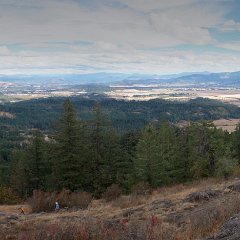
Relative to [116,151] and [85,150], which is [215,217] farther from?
[116,151]

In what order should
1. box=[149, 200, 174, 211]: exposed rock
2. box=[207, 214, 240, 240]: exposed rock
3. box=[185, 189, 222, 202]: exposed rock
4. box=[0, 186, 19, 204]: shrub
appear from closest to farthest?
box=[207, 214, 240, 240]: exposed rock, box=[149, 200, 174, 211]: exposed rock, box=[185, 189, 222, 202]: exposed rock, box=[0, 186, 19, 204]: shrub

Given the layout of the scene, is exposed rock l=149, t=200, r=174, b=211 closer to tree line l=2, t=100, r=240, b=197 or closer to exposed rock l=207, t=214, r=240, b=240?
exposed rock l=207, t=214, r=240, b=240

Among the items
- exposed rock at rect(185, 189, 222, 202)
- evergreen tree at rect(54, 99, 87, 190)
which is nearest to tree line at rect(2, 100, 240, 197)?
evergreen tree at rect(54, 99, 87, 190)

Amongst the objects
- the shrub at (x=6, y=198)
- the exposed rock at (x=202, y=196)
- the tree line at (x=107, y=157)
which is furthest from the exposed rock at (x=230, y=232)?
the shrub at (x=6, y=198)

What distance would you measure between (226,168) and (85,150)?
1399 centimetres

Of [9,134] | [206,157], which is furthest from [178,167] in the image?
[9,134]

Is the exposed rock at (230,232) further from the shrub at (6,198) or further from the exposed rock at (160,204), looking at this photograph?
the shrub at (6,198)

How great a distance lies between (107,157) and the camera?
132ft

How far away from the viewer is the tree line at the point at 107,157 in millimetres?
35312

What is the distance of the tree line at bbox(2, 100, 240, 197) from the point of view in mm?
35312

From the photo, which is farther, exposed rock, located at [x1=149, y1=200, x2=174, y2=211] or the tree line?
the tree line

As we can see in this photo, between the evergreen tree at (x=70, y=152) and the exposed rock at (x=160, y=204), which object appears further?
the evergreen tree at (x=70, y=152)

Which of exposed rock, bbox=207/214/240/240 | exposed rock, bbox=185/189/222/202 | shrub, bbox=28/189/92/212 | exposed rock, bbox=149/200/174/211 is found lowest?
shrub, bbox=28/189/92/212

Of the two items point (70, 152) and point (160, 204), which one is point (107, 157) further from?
point (160, 204)
